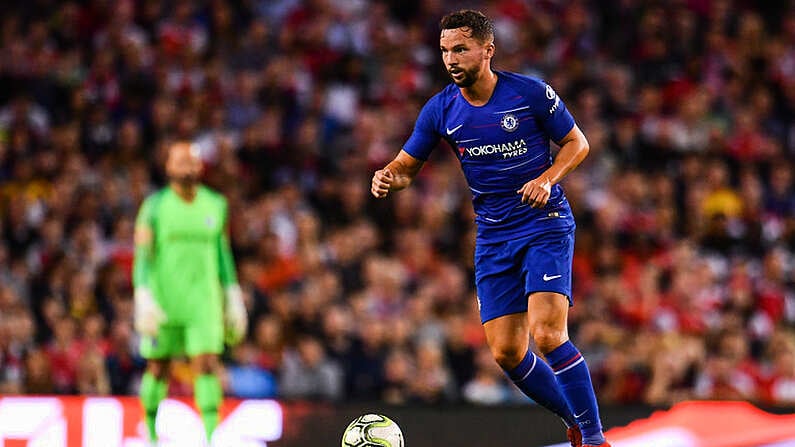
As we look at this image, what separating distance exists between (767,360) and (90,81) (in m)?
7.25

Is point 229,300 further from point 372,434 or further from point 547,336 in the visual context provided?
point 547,336

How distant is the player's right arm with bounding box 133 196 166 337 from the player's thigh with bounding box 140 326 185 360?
0.08 meters

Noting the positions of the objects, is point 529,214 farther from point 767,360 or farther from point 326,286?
point 767,360

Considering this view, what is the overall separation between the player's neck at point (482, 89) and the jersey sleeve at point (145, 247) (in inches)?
126

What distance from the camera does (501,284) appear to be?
6.68 m

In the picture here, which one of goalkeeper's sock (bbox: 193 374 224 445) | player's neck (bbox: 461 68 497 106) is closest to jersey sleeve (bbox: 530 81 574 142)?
player's neck (bbox: 461 68 497 106)

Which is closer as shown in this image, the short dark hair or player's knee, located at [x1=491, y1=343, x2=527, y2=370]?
the short dark hair

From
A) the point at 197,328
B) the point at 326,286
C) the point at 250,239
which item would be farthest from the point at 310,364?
the point at 197,328

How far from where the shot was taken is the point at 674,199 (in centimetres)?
1381

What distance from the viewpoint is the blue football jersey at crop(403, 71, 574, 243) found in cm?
653

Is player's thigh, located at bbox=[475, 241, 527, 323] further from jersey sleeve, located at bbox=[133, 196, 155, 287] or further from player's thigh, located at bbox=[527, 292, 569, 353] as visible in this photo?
jersey sleeve, located at bbox=[133, 196, 155, 287]

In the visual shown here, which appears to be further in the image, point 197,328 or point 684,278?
point 684,278

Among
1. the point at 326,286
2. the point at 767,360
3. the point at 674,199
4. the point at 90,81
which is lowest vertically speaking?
the point at 767,360

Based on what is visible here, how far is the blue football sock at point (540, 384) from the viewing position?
6727 mm
